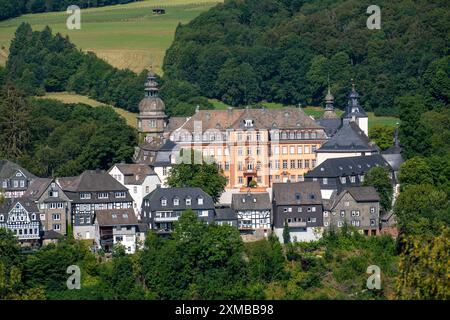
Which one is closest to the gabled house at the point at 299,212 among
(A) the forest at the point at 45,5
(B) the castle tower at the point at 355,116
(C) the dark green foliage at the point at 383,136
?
(C) the dark green foliage at the point at 383,136

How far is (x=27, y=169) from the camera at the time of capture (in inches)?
3693

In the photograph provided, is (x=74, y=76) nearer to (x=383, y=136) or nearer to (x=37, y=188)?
(x=383, y=136)

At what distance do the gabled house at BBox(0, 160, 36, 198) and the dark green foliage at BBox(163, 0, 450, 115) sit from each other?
36257mm

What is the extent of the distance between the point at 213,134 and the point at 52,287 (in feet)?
66.5

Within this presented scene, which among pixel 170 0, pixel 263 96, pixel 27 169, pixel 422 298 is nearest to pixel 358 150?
pixel 27 169

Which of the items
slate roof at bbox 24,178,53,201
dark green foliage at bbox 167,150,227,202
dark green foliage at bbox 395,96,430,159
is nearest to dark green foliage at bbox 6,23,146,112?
dark green foliage at bbox 395,96,430,159

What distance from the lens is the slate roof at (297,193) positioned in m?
83.5

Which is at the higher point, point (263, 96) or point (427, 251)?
point (263, 96)

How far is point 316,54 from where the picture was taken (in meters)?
132

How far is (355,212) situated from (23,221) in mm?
16321

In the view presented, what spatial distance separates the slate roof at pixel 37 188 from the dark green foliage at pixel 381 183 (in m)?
16.2

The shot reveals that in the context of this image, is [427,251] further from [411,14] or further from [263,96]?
[411,14]

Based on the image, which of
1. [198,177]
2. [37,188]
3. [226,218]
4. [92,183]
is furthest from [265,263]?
[37,188]

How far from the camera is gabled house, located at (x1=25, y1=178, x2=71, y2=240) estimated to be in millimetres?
83438
